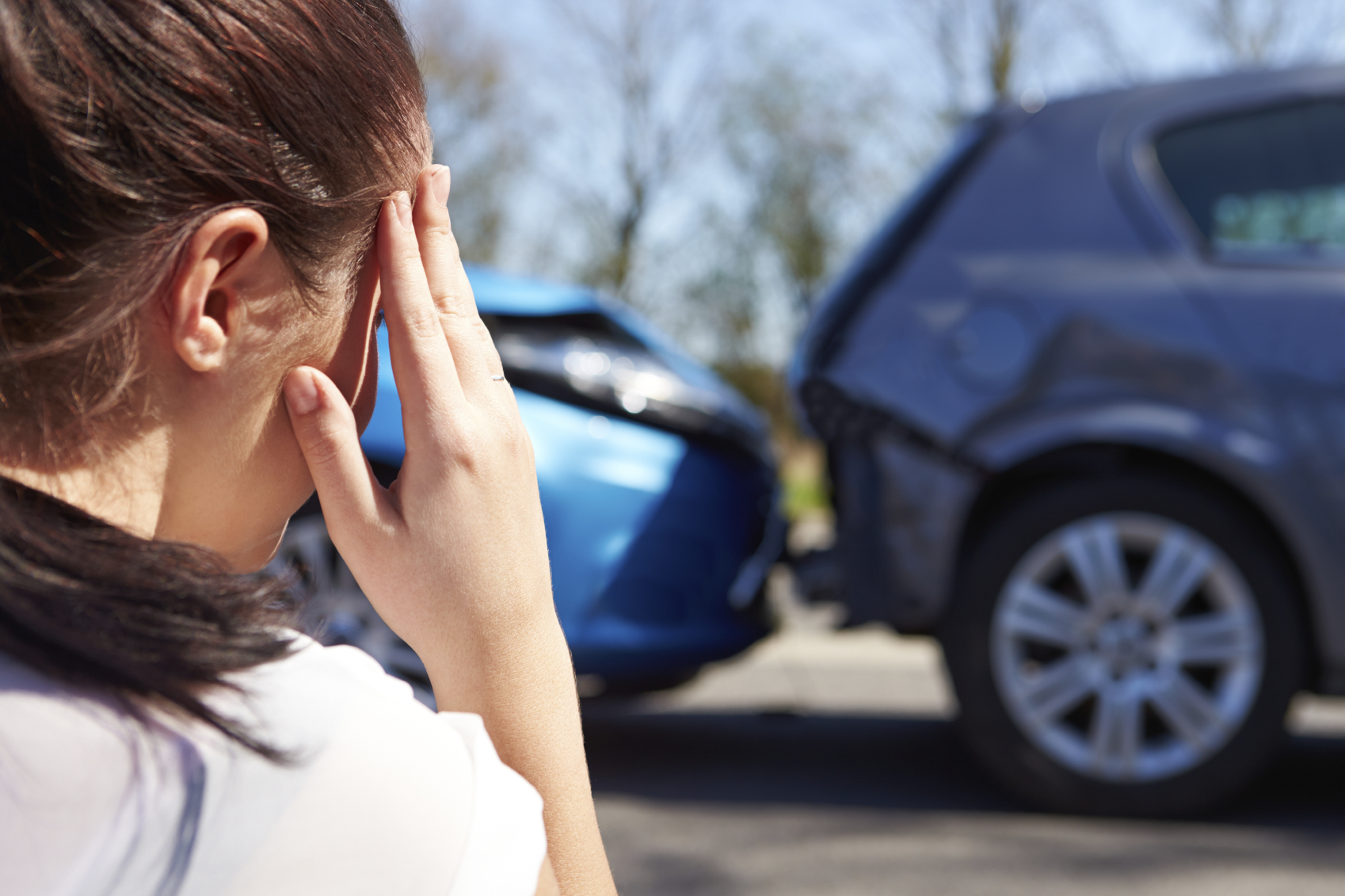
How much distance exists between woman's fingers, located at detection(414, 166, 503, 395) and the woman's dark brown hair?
11 centimetres

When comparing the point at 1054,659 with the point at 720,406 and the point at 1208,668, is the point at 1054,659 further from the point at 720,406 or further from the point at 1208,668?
the point at 720,406

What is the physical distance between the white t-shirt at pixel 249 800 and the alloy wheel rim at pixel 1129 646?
98.2 inches

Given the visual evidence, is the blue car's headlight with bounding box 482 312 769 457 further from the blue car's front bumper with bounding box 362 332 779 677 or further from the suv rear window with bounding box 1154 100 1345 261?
the suv rear window with bounding box 1154 100 1345 261

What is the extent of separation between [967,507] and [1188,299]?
0.70 meters

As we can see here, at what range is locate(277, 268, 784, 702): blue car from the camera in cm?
293

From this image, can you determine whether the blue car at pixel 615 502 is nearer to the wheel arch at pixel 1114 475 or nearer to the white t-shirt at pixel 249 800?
the wheel arch at pixel 1114 475

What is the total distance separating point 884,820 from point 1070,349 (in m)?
1.19

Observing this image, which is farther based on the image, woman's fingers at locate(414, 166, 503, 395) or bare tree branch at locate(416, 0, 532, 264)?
bare tree branch at locate(416, 0, 532, 264)

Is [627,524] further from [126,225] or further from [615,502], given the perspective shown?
[126,225]

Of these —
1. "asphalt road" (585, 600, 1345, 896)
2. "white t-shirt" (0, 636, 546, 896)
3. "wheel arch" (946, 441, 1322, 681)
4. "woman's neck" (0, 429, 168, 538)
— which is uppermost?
"woman's neck" (0, 429, 168, 538)

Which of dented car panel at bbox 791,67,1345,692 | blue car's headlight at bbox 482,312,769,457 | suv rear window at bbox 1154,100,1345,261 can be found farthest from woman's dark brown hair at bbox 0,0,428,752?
suv rear window at bbox 1154,100,1345,261

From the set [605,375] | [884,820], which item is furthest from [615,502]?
[884,820]

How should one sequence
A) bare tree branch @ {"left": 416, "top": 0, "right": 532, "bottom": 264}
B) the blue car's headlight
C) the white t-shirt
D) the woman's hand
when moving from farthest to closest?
bare tree branch @ {"left": 416, "top": 0, "right": 532, "bottom": 264} < the blue car's headlight < the woman's hand < the white t-shirt

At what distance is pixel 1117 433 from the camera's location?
287 centimetres
